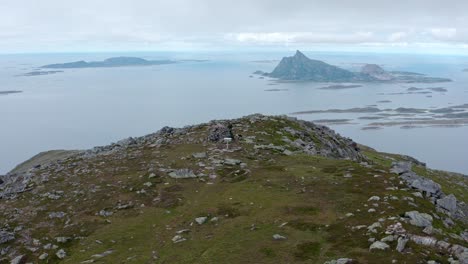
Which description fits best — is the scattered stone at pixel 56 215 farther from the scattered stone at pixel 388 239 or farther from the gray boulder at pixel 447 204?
the gray boulder at pixel 447 204

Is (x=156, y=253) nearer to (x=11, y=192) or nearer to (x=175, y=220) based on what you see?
(x=175, y=220)

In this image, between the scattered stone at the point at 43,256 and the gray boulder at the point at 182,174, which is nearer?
the scattered stone at the point at 43,256

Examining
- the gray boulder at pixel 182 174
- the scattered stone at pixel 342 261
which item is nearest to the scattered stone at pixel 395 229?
the scattered stone at pixel 342 261

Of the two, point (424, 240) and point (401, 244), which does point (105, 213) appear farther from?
point (424, 240)

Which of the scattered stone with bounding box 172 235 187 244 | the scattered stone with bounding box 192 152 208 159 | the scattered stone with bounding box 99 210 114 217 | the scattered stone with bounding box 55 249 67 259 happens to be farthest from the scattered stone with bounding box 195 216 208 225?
the scattered stone with bounding box 192 152 208 159

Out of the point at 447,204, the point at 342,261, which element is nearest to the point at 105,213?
the point at 342,261

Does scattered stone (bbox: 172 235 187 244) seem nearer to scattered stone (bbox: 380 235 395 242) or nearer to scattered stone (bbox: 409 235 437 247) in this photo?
scattered stone (bbox: 380 235 395 242)
